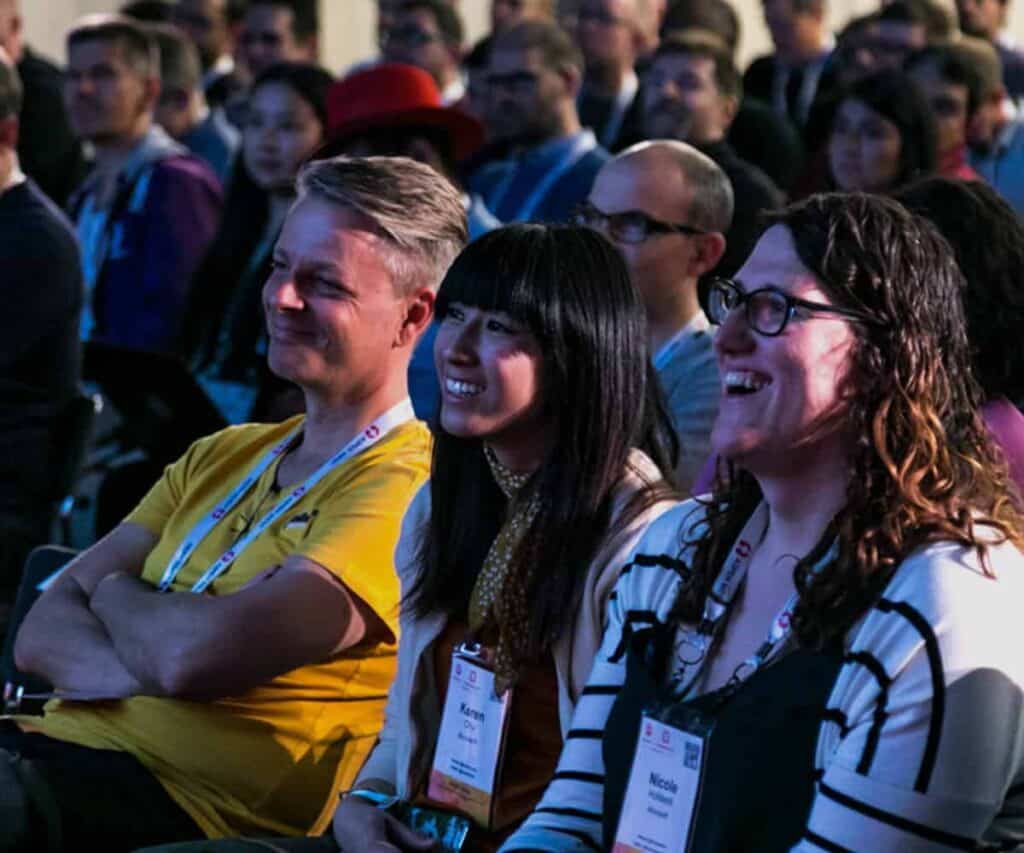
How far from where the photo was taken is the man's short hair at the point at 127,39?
24.1 ft

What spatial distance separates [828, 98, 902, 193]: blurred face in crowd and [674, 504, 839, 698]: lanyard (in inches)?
130

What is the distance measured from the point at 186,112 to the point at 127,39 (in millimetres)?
1171

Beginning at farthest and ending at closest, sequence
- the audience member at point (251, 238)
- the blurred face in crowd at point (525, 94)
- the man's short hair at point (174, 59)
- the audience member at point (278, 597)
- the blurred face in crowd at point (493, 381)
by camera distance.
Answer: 1. the man's short hair at point (174, 59)
2. the blurred face in crowd at point (525, 94)
3. the audience member at point (251, 238)
4. the audience member at point (278, 597)
5. the blurred face in crowd at point (493, 381)

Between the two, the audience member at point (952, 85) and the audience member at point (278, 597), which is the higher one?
the audience member at point (952, 85)

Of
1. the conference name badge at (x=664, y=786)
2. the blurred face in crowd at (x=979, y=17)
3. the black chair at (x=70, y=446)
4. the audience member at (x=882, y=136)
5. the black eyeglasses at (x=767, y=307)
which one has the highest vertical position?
the blurred face in crowd at (x=979, y=17)

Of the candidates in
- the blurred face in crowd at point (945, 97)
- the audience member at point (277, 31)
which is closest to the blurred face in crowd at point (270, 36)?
the audience member at point (277, 31)

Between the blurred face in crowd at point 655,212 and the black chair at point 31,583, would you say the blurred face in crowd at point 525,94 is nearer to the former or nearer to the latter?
the blurred face in crowd at point 655,212

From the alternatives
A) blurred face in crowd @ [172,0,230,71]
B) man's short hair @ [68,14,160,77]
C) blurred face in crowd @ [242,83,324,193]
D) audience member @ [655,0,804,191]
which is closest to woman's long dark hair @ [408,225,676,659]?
blurred face in crowd @ [242,83,324,193]

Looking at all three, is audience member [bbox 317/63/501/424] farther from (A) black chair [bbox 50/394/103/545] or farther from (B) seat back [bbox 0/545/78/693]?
(B) seat back [bbox 0/545/78/693]

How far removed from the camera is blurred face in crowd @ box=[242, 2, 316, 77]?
Answer: 30.4ft

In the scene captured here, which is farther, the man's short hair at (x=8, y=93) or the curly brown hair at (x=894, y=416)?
the man's short hair at (x=8, y=93)

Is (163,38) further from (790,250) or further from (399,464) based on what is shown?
(790,250)

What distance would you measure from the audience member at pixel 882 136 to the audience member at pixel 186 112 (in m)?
3.39

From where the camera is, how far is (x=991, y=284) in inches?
116
